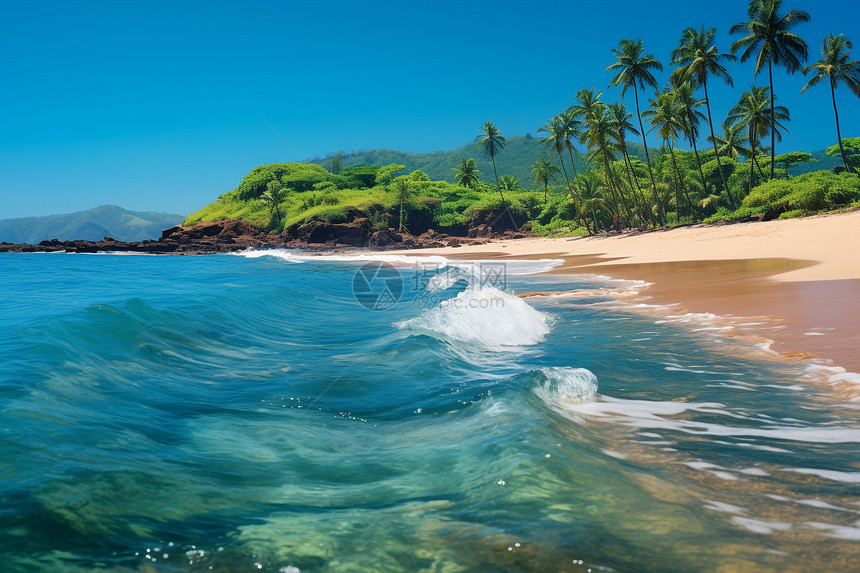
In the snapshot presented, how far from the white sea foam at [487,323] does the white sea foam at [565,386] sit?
2.46m

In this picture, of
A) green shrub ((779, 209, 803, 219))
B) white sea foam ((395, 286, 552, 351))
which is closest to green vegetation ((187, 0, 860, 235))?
green shrub ((779, 209, 803, 219))

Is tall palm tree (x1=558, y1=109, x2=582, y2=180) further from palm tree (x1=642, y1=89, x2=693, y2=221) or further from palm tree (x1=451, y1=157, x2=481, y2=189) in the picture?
palm tree (x1=451, y1=157, x2=481, y2=189)

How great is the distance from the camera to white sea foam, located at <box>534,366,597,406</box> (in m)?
5.13

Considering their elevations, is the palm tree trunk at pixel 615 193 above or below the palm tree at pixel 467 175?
below

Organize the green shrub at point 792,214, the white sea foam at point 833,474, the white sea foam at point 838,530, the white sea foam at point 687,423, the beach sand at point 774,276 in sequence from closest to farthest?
the white sea foam at point 838,530, the white sea foam at point 833,474, the white sea foam at point 687,423, the beach sand at point 774,276, the green shrub at point 792,214

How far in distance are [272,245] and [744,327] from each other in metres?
56.6

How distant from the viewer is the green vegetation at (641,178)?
32.6 m

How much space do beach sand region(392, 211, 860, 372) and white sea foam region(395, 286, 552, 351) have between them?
→ 9.46ft

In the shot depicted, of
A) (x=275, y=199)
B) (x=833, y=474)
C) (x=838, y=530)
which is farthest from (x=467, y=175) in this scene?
(x=838, y=530)

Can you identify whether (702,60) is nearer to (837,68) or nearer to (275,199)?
(837,68)

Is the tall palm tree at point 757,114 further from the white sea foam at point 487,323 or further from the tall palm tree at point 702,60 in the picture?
the white sea foam at point 487,323

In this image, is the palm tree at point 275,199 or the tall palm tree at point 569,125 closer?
the tall palm tree at point 569,125

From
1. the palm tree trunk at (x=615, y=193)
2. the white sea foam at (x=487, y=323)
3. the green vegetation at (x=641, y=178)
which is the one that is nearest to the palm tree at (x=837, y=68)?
the green vegetation at (x=641, y=178)

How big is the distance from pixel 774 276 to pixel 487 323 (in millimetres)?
7430
